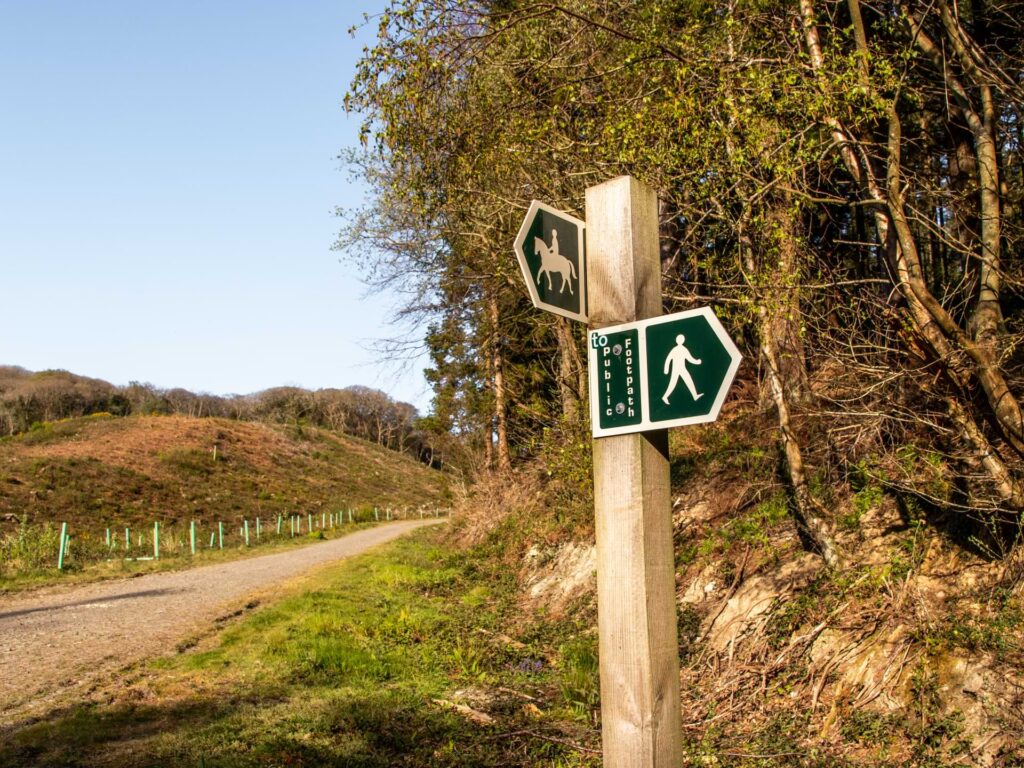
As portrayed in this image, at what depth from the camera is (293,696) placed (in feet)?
21.3

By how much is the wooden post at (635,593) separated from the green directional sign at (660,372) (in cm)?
8

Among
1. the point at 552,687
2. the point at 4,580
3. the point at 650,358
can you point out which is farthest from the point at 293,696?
the point at 4,580

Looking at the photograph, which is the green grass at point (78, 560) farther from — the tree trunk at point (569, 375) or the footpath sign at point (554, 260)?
the footpath sign at point (554, 260)

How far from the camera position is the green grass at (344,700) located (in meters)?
5.11

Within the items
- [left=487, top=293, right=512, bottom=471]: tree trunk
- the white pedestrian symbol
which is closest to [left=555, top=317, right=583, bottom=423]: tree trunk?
[left=487, top=293, right=512, bottom=471]: tree trunk

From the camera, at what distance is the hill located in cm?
3450

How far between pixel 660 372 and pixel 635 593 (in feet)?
2.56

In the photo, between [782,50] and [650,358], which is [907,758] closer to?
[650,358]

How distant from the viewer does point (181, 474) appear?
43.0m

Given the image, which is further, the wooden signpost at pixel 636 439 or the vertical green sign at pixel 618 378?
the vertical green sign at pixel 618 378

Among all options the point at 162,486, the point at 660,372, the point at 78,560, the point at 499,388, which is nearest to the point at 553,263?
the point at 660,372

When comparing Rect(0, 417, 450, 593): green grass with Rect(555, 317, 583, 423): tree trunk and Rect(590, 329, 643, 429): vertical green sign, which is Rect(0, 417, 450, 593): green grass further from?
Rect(590, 329, 643, 429): vertical green sign

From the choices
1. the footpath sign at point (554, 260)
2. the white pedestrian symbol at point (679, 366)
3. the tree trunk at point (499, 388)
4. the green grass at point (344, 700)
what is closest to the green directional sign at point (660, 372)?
the white pedestrian symbol at point (679, 366)

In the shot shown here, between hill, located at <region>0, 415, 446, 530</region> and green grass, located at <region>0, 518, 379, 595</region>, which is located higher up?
hill, located at <region>0, 415, 446, 530</region>
